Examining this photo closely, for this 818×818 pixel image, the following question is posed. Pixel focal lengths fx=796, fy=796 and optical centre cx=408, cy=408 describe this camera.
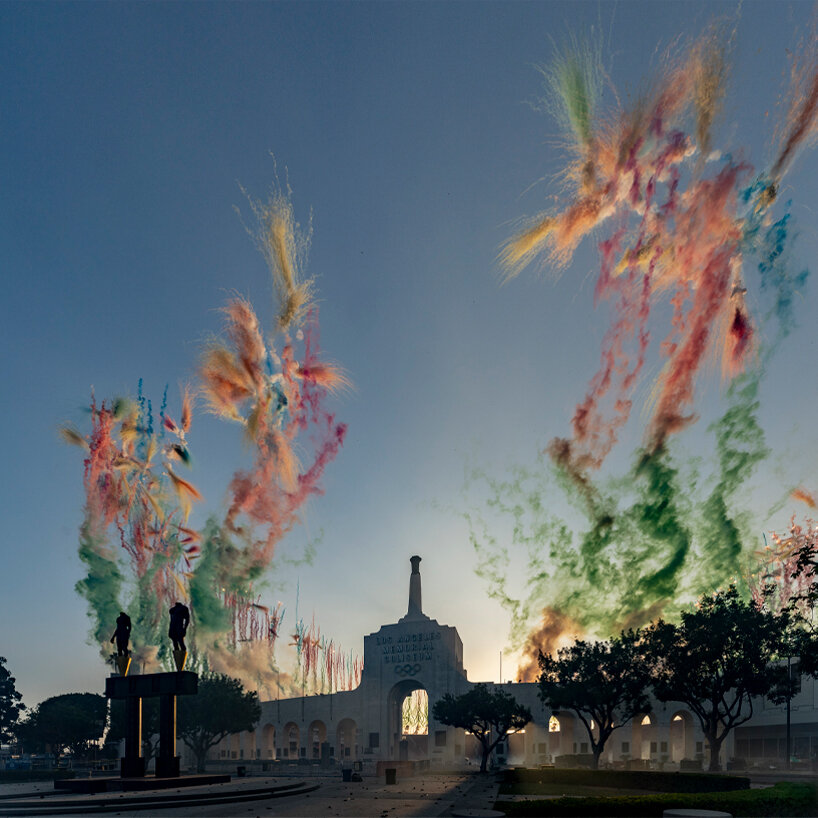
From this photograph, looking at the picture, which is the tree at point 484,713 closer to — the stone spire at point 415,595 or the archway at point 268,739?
the stone spire at point 415,595

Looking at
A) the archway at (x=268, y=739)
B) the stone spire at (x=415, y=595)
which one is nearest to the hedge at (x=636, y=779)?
the stone spire at (x=415, y=595)

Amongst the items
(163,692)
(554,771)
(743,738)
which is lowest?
(743,738)

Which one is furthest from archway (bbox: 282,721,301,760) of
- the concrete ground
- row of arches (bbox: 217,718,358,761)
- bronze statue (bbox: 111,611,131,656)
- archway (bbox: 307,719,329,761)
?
bronze statue (bbox: 111,611,131,656)

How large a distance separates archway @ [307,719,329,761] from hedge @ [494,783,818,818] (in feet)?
294

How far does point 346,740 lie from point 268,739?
1287 centimetres

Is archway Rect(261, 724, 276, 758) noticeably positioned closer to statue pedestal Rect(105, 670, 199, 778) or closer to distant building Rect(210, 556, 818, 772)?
distant building Rect(210, 556, 818, 772)

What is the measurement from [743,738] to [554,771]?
4620cm

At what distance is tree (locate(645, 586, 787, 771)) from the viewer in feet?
181

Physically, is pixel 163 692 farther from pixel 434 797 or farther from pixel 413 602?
pixel 413 602

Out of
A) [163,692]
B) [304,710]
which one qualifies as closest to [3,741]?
[304,710]

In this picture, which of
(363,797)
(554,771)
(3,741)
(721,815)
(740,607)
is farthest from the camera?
(3,741)

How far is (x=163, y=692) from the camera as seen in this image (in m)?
42.1

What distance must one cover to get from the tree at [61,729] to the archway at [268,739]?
72.7 ft

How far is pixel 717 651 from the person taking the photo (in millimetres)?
54812
